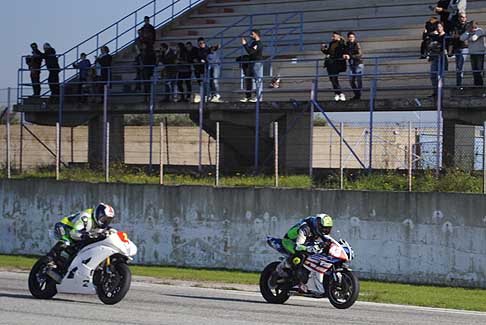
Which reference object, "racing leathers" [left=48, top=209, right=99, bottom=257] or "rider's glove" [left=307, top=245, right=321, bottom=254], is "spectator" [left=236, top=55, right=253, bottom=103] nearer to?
"racing leathers" [left=48, top=209, right=99, bottom=257]

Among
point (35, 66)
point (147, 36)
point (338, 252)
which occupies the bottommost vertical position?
point (338, 252)

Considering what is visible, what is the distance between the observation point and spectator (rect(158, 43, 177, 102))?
3016 centimetres

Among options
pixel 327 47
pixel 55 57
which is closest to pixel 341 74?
pixel 327 47

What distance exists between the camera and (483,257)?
21.2 m

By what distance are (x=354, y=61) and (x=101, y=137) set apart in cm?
912

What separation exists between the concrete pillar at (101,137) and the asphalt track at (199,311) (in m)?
12.0

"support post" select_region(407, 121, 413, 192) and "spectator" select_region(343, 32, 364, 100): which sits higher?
"spectator" select_region(343, 32, 364, 100)

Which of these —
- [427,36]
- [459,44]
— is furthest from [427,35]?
[459,44]

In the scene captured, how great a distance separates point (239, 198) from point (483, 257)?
17.8 ft

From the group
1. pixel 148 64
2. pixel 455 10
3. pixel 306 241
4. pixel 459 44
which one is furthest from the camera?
pixel 148 64

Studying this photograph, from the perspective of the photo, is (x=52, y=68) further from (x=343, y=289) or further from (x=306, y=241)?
(x=343, y=289)

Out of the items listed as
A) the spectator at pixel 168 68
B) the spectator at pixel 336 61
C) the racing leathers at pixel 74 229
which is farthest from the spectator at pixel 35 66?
the racing leathers at pixel 74 229

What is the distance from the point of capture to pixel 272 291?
1762 cm

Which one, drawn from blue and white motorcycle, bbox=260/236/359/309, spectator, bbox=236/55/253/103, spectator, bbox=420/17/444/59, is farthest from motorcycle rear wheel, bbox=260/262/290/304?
spectator, bbox=236/55/253/103
